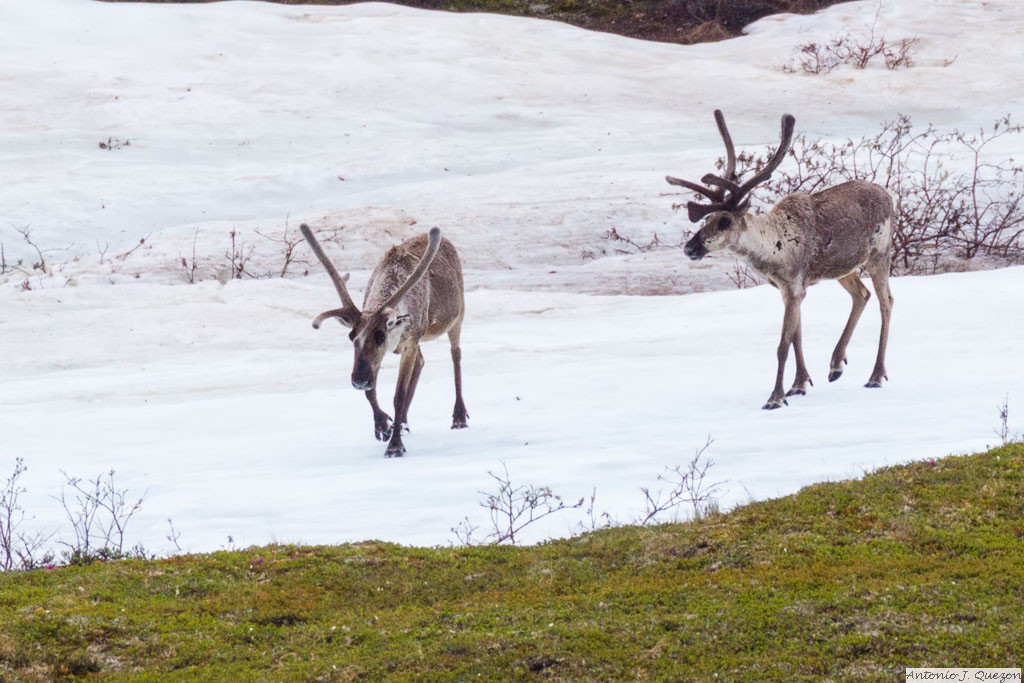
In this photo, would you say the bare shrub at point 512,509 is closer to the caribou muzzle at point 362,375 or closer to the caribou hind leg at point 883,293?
the caribou muzzle at point 362,375

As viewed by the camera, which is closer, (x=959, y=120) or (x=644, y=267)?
(x=644, y=267)

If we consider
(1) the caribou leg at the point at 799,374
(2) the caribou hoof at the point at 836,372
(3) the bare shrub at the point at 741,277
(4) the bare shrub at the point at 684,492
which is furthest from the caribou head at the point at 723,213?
(3) the bare shrub at the point at 741,277

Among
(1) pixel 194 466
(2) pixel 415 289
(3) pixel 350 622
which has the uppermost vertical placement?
(2) pixel 415 289

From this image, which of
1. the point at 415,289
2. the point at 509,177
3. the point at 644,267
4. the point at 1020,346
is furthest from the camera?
the point at 509,177

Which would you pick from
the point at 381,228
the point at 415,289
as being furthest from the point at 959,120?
the point at 415,289

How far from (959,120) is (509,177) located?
10.5 metres

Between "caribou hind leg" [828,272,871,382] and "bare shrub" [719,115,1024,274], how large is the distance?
5.28 metres

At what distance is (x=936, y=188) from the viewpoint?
2300 centimetres

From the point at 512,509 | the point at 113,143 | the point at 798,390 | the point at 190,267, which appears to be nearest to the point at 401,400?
the point at 512,509

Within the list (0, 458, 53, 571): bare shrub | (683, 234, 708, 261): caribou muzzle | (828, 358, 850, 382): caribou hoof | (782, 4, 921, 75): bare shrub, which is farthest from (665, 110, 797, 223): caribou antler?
(782, 4, 921, 75): bare shrub

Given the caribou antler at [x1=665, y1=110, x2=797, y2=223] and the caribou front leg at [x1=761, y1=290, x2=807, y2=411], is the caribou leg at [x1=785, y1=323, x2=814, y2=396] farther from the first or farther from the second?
the caribou antler at [x1=665, y1=110, x2=797, y2=223]

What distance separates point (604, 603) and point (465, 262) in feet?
48.7

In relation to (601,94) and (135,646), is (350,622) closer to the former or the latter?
(135,646)

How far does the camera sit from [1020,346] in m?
14.5
